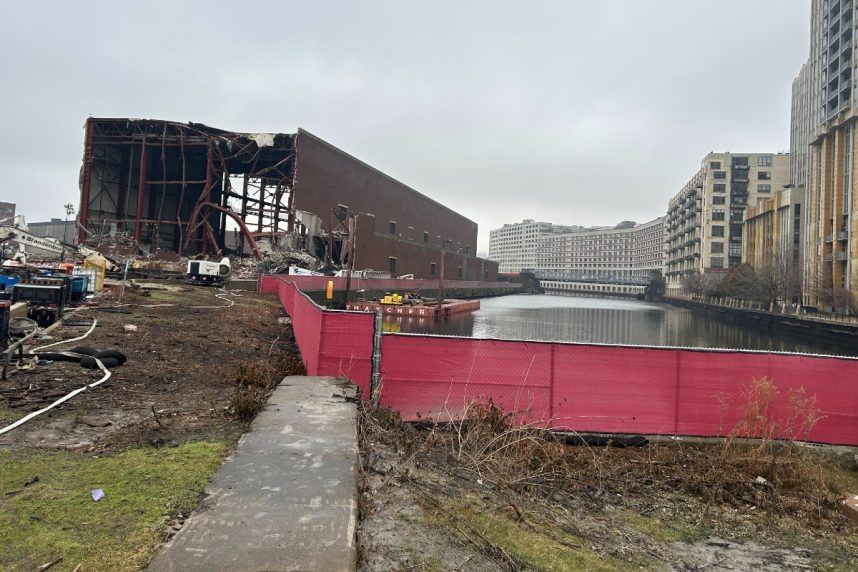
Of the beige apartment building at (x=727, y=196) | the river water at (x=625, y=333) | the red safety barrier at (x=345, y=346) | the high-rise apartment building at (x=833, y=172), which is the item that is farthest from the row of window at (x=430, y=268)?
the red safety barrier at (x=345, y=346)

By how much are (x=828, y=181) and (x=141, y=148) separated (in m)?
73.3

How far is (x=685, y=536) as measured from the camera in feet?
16.9

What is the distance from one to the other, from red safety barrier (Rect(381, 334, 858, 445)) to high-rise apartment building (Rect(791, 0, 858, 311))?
45223 millimetres

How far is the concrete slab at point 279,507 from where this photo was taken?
8.80 ft

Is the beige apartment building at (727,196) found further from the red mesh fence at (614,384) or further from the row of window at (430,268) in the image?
the red mesh fence at (614,384)

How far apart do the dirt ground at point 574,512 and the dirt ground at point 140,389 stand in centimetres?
219

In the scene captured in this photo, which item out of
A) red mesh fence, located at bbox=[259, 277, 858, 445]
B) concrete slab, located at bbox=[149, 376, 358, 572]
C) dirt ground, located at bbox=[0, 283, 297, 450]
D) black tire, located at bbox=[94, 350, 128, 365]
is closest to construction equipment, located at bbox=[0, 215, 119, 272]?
dirt ground, located at bbox=[0, 283, 297, 450]

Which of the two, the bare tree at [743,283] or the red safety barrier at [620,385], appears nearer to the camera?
the red safety barrier at [620,385]

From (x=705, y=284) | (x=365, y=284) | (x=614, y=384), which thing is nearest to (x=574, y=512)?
(x=614, y=384)

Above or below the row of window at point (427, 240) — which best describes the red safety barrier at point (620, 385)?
below

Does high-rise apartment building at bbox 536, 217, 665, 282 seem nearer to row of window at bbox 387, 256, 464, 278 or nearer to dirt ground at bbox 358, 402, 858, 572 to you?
row of window at bbox 387, 256, 464, 278

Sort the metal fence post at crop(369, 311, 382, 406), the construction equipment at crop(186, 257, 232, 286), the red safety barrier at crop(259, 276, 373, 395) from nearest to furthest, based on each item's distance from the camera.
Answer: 1. the metal fence post at crop(369, 311, 382, 406)
2. the red safety barrier at crop(259, 276, 373, 395)
3. the construction equipment at crop(186, 257, 232, 286)

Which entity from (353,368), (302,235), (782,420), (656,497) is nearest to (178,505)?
(353,368)

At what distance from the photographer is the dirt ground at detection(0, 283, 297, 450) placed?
203 inches
